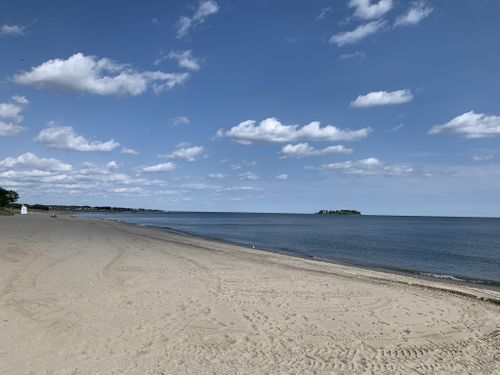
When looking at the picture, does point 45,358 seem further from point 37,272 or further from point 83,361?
point 37,272

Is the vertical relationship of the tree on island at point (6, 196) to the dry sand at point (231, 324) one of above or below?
above

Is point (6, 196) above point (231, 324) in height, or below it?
above

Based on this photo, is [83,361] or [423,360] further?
[423,360]

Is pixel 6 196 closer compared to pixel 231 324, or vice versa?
pixel 231 324

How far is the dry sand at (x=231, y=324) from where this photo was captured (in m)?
7.28

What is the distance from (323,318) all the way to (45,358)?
6.23 m

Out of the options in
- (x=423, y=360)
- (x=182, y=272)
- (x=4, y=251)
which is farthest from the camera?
(x=4, y=251)

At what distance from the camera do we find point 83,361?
7031 mm

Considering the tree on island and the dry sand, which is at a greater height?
the tree on island

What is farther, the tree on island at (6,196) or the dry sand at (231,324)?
the tree on island at (6,196)

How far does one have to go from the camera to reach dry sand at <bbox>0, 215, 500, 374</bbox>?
23.9 ft

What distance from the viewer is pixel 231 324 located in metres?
9.46

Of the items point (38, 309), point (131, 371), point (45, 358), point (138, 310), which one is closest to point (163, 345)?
Result: point (131, 371)

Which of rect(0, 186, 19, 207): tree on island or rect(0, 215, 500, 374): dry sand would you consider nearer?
rect(0, 215, 500, 374): dry sand
